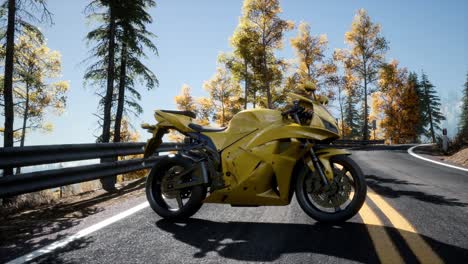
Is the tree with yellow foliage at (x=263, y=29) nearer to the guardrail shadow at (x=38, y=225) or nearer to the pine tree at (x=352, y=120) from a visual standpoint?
the guardrail shadow at (x=38, y=225)

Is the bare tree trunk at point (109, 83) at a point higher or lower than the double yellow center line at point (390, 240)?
higher

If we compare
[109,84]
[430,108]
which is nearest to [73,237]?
[109,84]

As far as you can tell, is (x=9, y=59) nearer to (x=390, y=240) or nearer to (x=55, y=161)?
(x=55, y=161)

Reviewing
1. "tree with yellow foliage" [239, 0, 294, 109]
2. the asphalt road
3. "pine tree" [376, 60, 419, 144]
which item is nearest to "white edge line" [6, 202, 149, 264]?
the asphalt road

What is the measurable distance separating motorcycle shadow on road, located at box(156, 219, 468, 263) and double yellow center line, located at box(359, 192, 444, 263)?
36mm

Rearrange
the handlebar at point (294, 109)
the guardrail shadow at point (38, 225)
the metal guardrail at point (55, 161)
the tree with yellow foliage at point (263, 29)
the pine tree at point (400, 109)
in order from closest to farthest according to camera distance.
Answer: the guardrail shadow at point (38, 225)
the handlebar at point (294, 109)
the metal guardrail at point (55, 161)
the tree with yellow foliage at point (263, 29)
the pine tree at point (400, 109)

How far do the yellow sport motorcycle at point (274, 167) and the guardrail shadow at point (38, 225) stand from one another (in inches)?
40.4

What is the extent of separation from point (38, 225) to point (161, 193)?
134 centimetres

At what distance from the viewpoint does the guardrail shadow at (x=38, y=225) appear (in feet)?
9.90

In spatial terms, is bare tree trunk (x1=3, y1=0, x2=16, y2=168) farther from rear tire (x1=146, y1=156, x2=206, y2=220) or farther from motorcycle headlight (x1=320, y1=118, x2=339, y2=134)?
motorcycle headlight (x1=320, y1=118, x2=339, y2=134)

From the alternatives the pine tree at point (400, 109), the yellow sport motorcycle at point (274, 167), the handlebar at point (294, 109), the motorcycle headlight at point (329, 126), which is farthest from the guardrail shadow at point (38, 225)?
the pine tree at point (400, 109)

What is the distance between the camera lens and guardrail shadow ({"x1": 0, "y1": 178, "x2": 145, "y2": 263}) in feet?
9.90

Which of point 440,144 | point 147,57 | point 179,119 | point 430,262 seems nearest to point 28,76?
point 147,57

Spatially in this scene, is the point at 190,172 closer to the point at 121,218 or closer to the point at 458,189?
the point at 121,218
